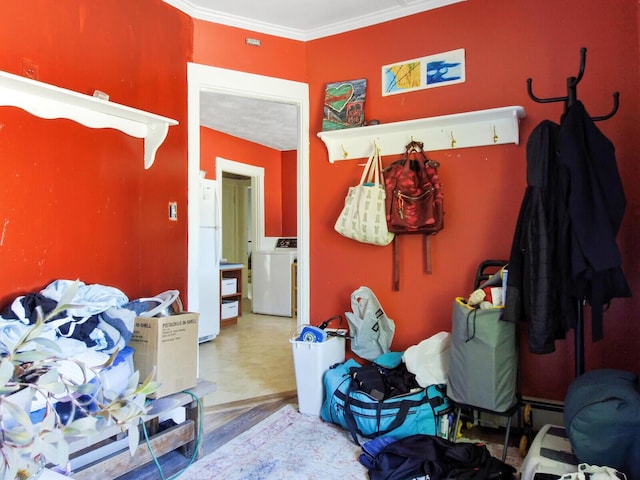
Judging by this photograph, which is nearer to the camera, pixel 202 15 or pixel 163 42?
pixel 163 42

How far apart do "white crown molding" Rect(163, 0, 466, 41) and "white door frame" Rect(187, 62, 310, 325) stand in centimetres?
32

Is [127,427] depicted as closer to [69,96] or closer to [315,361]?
[69,96]

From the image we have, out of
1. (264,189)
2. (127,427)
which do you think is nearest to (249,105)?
(264,189)

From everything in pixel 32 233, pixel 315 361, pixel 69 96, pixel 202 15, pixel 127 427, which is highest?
pixel 202 15

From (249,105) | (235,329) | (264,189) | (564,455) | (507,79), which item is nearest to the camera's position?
(564,455)

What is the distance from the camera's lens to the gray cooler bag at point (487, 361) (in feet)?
6.68

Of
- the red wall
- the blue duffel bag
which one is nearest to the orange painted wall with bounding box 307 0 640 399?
the red wall

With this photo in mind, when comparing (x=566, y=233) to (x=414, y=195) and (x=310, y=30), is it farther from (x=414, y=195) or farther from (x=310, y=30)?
(x=310, y=30)

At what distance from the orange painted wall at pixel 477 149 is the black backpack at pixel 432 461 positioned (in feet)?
2.16

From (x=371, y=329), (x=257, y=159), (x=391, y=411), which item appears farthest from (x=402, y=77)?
(x=257, y=159)

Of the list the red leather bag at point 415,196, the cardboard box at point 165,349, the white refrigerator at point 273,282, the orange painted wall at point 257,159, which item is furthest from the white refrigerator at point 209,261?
the red leather bag at point 415,196

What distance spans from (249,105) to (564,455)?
3.86 m

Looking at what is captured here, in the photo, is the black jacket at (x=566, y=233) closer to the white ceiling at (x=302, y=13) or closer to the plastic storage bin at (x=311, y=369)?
the plastic storage bin at (x=311, y=369)

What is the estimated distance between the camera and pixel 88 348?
1.73 meters
